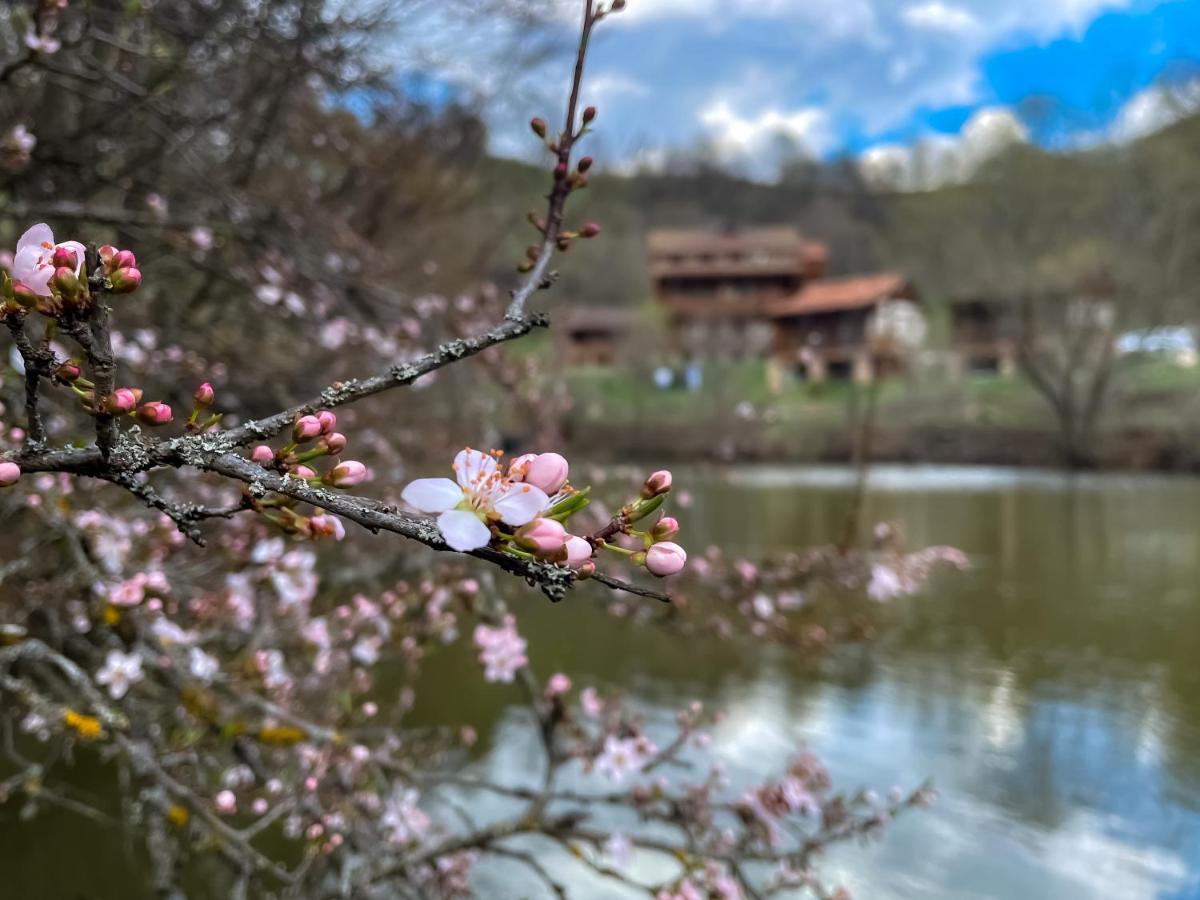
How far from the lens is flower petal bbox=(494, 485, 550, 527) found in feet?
1.91

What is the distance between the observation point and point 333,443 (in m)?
0.65

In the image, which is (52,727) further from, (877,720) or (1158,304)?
(1158,304)

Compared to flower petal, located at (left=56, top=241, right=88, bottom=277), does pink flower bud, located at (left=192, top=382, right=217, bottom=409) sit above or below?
below

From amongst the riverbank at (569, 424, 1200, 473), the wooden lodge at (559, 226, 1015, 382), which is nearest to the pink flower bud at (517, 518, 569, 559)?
the riverbank at (569, 424, 1200, 473)

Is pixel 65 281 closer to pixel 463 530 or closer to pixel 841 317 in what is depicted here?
pixel 463 530

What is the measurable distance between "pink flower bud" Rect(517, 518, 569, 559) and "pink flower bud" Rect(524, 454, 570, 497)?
0.13 feet

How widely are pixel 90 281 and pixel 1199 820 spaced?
158 inches

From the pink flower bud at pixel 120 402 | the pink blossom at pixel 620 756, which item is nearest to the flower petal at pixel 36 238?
the pink flower bud at pixel 120 402

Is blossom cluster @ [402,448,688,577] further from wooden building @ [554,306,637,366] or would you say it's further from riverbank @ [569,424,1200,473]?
wooden building @ [554,306,637,366]

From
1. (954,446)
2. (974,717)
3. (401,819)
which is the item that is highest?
(954,446)

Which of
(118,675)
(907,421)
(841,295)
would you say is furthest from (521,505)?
(841,295)

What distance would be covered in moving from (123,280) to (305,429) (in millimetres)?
156

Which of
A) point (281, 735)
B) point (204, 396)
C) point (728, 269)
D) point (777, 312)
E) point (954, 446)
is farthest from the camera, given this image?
point (728, 269)

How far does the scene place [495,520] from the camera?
0.59 meters
